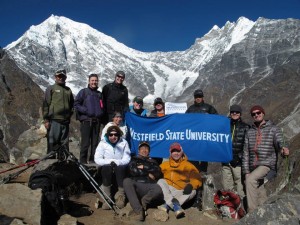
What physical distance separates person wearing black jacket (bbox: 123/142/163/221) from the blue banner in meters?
2.12

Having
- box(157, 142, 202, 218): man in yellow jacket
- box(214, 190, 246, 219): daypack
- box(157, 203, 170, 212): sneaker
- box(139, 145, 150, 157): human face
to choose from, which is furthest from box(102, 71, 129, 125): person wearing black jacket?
box(214, 190, 246, 219): daypack

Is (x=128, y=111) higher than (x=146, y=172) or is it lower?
higher

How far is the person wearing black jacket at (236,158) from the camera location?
37.2 feet

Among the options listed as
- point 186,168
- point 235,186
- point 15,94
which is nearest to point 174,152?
point 186,168

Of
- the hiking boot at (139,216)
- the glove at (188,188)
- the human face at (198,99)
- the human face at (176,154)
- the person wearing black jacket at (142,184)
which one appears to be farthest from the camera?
the human face at (198,99)

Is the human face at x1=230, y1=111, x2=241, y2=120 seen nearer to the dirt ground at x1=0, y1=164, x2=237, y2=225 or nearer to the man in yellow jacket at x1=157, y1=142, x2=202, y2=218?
the man in yellow jacket at x1=157, y1=142, x2=202, y2=218

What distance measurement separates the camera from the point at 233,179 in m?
11.5

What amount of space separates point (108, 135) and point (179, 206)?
2.52 metres

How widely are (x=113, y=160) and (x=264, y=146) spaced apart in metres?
3.61

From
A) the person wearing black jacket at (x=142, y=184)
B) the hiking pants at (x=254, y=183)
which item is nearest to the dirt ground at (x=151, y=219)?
the person wearing black jacket at (x=142, y=184)

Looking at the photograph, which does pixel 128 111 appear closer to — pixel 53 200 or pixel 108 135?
pixel 108 135

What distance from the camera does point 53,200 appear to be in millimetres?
8906

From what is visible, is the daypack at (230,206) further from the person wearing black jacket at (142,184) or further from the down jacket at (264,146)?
the person wearing black jacket at (142,184)

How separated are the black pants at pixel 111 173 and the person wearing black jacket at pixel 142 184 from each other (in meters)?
0.20
